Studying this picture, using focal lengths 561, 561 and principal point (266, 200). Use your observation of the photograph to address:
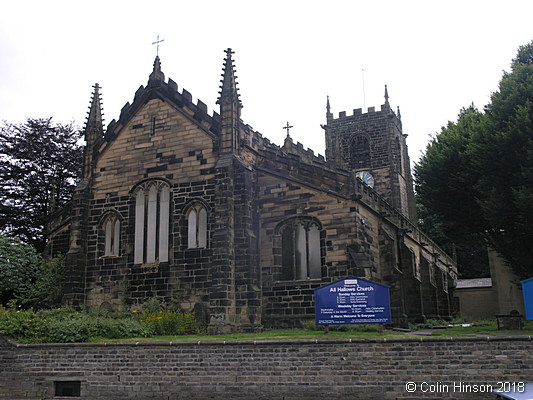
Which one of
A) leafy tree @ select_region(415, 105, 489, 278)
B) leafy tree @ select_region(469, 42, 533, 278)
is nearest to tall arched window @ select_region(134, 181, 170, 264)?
leafy tree @ select_region(415, 105, 489, 278)

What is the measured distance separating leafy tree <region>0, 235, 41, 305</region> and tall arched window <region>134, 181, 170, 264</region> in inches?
238

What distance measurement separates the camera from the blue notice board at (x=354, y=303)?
1748cm

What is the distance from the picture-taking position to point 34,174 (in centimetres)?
3459

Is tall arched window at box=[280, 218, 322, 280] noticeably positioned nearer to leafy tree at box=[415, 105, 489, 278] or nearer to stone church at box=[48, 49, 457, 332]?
stone church at box=[48, 49, 457, 332]

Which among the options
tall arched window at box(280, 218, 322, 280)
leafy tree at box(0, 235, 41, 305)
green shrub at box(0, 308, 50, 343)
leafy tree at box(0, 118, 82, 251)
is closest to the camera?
green shrub at box(0, 308, 50, 343)

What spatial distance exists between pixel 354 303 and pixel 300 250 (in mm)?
7399

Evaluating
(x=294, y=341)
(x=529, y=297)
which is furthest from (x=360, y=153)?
(x=294, y=341)

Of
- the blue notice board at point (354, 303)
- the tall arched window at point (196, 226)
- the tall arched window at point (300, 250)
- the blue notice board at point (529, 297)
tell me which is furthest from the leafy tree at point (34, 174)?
the blue notice board at point (529, 297)

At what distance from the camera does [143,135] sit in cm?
2742

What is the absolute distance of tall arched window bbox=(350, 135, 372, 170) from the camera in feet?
181

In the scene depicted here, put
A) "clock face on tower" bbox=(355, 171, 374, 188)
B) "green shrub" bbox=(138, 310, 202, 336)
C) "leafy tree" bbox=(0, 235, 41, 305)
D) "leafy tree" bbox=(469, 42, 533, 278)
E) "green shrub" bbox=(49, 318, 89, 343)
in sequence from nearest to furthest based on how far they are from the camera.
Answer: "green shrub" bbox=(49, 318, 89, 343) → "green shrub" bbox=(138, 310, 202, 336) → "leafy tree" bbox=(469, 42, 533, 278) → "leafy tree" bbox=(0, 235, 41, 305) → "clock face on tower" bbox=(355, 171, 374, 188)

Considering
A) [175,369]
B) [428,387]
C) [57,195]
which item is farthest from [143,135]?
[428,387]

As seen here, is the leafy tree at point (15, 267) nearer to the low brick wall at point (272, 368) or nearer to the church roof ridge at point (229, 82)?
the low brick wall at point (272, 368)

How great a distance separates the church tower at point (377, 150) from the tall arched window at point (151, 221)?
1126 inches
